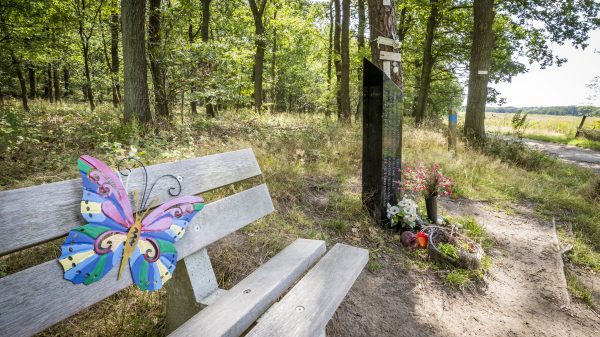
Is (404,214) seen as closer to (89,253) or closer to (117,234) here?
(117,234)

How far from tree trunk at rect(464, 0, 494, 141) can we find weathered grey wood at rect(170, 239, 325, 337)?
8301 millimetres

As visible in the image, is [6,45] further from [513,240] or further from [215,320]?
[513,240]

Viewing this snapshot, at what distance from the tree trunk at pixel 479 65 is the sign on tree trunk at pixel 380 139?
6.04 m

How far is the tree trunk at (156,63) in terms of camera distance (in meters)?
7.53

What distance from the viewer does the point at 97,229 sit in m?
1.27

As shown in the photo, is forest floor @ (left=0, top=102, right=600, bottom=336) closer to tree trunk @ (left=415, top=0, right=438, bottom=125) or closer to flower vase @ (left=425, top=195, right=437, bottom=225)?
flower vase @ (left=425, top=195, right=437, bottom=225)

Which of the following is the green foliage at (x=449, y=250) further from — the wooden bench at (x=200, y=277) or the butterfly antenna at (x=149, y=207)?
the butterfly antenna at (x=149, y=207)

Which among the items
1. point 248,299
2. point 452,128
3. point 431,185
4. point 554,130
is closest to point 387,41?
point 431,185

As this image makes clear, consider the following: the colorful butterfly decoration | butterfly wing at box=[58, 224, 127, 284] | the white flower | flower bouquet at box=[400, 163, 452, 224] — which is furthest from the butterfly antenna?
flower bouquet at box=[400, 163, 452, 224]

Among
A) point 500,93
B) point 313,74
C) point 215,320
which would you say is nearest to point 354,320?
point 215,320

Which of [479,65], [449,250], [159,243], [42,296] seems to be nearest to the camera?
[42,296]

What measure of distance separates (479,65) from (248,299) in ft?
29.9

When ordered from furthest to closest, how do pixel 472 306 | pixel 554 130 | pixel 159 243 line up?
pixel 554 130 → pixel 472 306 → pixel 159 243

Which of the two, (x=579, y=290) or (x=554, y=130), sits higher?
(x=554, y=130)
